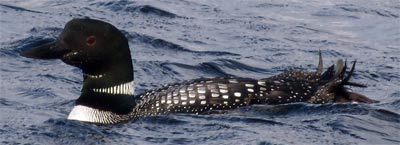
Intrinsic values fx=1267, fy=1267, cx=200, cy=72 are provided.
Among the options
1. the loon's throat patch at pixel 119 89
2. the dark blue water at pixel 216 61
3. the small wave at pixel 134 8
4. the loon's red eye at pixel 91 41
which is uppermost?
the loon's red eye at pixel 91 41

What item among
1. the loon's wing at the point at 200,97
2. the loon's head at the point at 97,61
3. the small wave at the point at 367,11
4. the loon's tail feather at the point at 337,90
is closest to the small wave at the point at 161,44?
the small wave at the point at 367,11

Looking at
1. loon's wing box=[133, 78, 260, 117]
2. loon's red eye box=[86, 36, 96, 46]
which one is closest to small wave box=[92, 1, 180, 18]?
loon's wing box=[133, 78, 260, 117]

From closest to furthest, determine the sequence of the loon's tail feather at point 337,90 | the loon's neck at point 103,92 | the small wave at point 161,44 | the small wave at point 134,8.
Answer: the loon's neck at point 103,92 → the loon's tail feather at point 337,90 → the small wave at point 161,44 → the small wave at point 134,8

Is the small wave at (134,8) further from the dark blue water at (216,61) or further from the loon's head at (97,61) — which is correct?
the loon's head at (97,61)

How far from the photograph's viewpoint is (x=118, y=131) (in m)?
9.16

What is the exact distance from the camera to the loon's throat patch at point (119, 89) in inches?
368

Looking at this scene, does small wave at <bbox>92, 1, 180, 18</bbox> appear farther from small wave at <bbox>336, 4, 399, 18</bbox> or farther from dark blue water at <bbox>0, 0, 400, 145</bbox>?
small wave at <bbox>336, 4, 399, 18</bbox>

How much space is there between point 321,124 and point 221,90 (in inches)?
30.8

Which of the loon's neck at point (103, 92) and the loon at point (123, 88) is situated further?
the loon's neck at point (103, 92)

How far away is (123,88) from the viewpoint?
9.37m

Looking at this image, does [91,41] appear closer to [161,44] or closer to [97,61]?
[97,61]

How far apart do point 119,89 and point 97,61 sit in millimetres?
279

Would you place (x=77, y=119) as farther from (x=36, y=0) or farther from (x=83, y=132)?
(x=36, y=0)

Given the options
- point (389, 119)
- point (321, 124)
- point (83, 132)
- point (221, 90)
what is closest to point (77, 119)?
point (83, 132)
